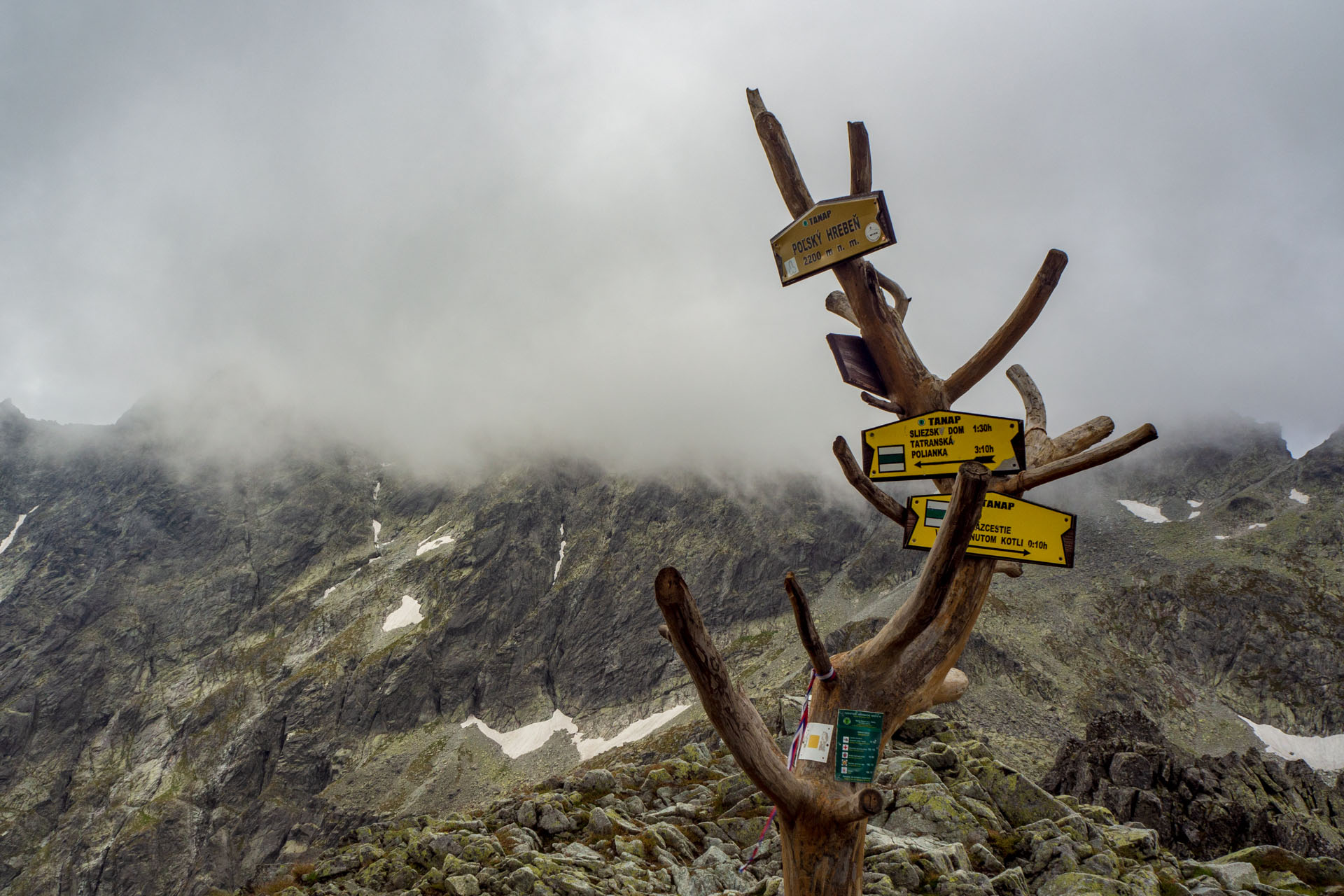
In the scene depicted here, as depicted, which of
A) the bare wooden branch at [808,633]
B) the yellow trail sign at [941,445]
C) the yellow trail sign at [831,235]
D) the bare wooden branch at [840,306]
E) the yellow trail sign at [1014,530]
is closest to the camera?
the bare wooden branch at [808,633]

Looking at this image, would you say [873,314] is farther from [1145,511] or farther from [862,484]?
[1145,511]

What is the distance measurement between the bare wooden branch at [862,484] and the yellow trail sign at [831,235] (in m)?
1.76

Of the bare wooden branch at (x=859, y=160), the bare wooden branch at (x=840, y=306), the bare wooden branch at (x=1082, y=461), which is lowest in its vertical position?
the bare wooden branch at (x=1082, y=461)

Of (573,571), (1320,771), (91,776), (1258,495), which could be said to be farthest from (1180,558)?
(91,776)

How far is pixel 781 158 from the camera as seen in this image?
23.3 ft

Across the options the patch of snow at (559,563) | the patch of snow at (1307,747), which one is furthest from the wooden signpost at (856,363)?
the patch of snow at (559,563)

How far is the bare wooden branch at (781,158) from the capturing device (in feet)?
22.8

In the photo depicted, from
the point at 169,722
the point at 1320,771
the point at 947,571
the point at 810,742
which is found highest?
the point at 947,571

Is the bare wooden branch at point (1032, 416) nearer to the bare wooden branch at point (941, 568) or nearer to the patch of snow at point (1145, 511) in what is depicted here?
the bare wooden branch at point (941, 568)

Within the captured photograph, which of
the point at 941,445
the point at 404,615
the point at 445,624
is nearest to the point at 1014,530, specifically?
the point at 941,445

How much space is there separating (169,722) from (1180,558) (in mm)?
199569

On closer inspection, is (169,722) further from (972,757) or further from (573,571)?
(972,757)

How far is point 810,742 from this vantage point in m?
5.37

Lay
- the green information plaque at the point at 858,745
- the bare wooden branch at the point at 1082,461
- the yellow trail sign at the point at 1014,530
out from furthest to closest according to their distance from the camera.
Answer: the yellow trail sign at the point at 1014,530 < the bare wooden branch at the point at 1082,461 < the green information plaque at the point at 858,745
